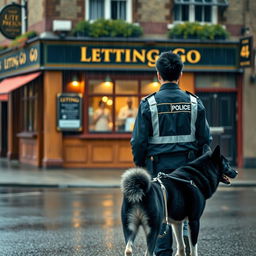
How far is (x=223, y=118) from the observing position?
23047 millimetres

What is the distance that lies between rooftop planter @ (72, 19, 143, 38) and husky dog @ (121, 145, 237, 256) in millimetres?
16219

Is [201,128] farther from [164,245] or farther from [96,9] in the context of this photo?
[96,9]

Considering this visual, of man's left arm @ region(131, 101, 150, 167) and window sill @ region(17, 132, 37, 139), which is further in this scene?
window sill @ region(17, 132, 37, 139)

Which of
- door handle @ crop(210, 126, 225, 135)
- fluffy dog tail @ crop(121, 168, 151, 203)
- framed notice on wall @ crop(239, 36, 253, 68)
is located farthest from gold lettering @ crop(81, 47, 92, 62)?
fluffy dog tail @ crop(121, 168, 151, 203)

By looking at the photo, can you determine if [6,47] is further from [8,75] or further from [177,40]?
[177,40]

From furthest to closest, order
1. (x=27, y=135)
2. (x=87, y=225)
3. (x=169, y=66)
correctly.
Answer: (x=27, y=135)
(x=87, y=225)
(x=169, y=66)

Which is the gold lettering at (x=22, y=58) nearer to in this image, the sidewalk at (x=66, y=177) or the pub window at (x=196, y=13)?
the sidewalk at (x=66, y=177)

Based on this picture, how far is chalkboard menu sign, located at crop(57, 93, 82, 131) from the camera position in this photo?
869 inches

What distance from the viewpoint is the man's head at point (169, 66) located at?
6.16m

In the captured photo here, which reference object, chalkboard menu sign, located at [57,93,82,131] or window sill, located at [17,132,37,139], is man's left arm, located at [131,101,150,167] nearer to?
chalkboard menu sign, located at [57,93,82,131]

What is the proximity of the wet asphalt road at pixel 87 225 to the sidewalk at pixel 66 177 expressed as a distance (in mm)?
1946

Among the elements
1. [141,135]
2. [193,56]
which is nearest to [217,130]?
[193,56]

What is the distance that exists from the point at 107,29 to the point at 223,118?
15.3ft

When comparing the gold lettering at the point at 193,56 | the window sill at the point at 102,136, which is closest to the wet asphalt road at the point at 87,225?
the window sill at the point at 102,136
